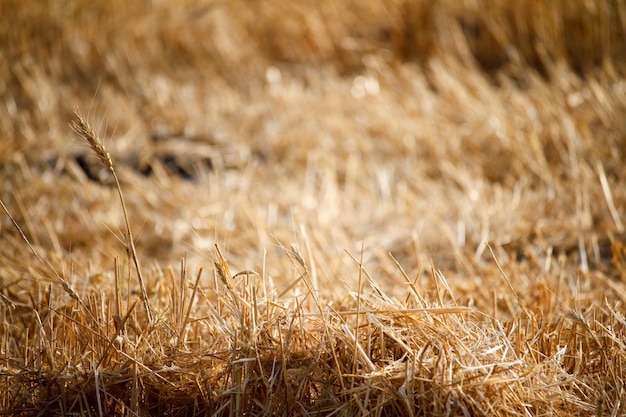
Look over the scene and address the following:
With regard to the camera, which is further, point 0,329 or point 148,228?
point 148,228

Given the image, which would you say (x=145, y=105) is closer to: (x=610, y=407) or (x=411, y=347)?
(x=411, y=347)

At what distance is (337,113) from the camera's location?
10.5 ft

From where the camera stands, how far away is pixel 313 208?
2.50 metres

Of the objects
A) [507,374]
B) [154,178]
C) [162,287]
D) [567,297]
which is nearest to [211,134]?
[154,178]

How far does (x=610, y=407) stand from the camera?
3.72 feet

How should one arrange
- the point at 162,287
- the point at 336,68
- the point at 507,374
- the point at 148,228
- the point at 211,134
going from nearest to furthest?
the point at 507,374
the point at 162,287
the point at 148,228
the point at 211,134
the point at 336,68

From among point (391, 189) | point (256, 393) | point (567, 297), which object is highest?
point (256, 393)

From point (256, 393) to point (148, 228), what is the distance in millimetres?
1367

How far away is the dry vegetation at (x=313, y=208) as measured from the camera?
116 cm

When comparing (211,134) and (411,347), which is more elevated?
(411,347)

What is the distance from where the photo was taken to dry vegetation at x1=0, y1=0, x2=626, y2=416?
1157 millimetres

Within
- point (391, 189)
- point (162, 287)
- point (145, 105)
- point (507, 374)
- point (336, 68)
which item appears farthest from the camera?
point (336, 68)

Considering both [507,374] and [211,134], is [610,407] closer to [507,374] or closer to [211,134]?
[507,374]

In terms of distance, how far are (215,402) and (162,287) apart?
0.38 m
